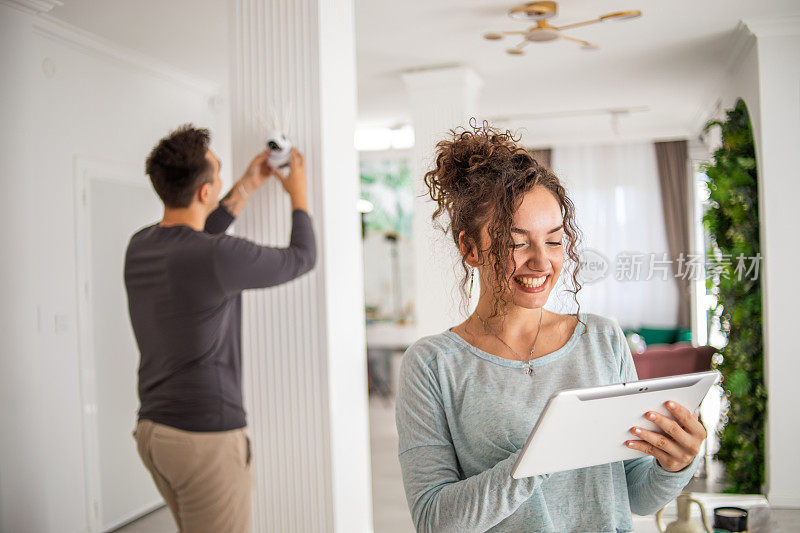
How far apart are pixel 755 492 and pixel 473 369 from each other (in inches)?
171

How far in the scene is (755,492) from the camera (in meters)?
4.71

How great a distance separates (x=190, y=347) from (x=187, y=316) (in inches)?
3.5

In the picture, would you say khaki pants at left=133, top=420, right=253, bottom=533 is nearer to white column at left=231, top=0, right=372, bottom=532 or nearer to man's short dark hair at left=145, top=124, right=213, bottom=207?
white column at left=231, top=0, right=372, bottom=532

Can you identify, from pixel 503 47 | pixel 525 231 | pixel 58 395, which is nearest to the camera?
pixel 525 231

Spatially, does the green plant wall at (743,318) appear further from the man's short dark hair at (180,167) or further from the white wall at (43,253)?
the white wall at (43,253)

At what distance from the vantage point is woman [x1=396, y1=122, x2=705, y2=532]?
44.7 inches

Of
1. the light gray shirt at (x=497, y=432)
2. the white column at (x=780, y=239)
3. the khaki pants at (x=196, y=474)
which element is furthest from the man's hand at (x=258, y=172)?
the white column at (x=780, y=239)

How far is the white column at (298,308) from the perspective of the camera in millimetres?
2623

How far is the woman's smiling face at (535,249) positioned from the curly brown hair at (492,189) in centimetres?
1

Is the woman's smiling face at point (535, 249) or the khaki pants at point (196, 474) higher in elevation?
the woman's smiling face at point (535, 249)

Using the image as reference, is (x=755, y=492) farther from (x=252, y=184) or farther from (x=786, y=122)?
(x=252, y=184)

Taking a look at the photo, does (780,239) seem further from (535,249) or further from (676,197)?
(676,197)

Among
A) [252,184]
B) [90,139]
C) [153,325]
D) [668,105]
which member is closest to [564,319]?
[153,325]

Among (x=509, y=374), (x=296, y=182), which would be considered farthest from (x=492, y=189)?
(x=296, y=182)
